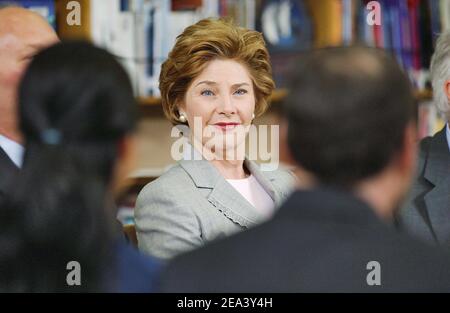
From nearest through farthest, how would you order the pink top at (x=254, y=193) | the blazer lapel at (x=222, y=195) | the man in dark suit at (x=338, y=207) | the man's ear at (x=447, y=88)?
1. the man in dark suit at (x=338, y=207)
2. the blazer lapel at (x=222, y=195)
3. the pink top at (x=254, y=193)
4. the man's ear at (x=447, y=88)

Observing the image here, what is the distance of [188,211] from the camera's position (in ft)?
6.59

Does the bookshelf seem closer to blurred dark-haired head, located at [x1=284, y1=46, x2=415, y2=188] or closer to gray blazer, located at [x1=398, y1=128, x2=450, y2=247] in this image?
gray blazer, located at [x1=398, y1=128, x2=450, y2=247]

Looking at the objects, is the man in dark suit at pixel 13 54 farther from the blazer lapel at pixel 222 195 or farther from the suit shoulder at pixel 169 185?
the blazer lapel at pixel 222 195

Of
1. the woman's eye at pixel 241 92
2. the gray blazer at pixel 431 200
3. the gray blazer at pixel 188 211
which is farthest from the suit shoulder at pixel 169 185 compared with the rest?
the gray blazer at pixel 431 200

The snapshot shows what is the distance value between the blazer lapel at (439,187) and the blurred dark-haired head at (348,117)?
0.93 m

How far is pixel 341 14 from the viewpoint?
2.87 meters

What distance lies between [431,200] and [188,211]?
0.61 m

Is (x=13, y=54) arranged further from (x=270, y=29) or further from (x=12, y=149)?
(x=270, y=29)

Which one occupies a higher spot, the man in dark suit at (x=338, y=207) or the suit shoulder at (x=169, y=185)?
the man in dark suit at (x=338, y=207)

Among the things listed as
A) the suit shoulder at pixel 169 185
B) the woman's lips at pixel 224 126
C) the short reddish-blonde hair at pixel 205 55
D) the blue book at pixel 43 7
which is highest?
the blue book at pixel 43 7

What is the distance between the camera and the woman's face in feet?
7.18

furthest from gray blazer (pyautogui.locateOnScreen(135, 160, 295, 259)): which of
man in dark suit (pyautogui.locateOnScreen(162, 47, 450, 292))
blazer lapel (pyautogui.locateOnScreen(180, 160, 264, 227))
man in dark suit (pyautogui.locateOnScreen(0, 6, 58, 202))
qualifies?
man in dark suit (pyautogui.locateOnScreen(162, 47, 450, 292))

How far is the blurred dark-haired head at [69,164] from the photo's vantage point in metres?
1.24

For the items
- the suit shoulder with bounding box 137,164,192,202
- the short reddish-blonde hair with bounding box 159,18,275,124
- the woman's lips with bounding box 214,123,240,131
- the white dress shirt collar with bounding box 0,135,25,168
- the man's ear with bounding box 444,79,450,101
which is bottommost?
the suit shoulder with bounding box 137,164,192,202
